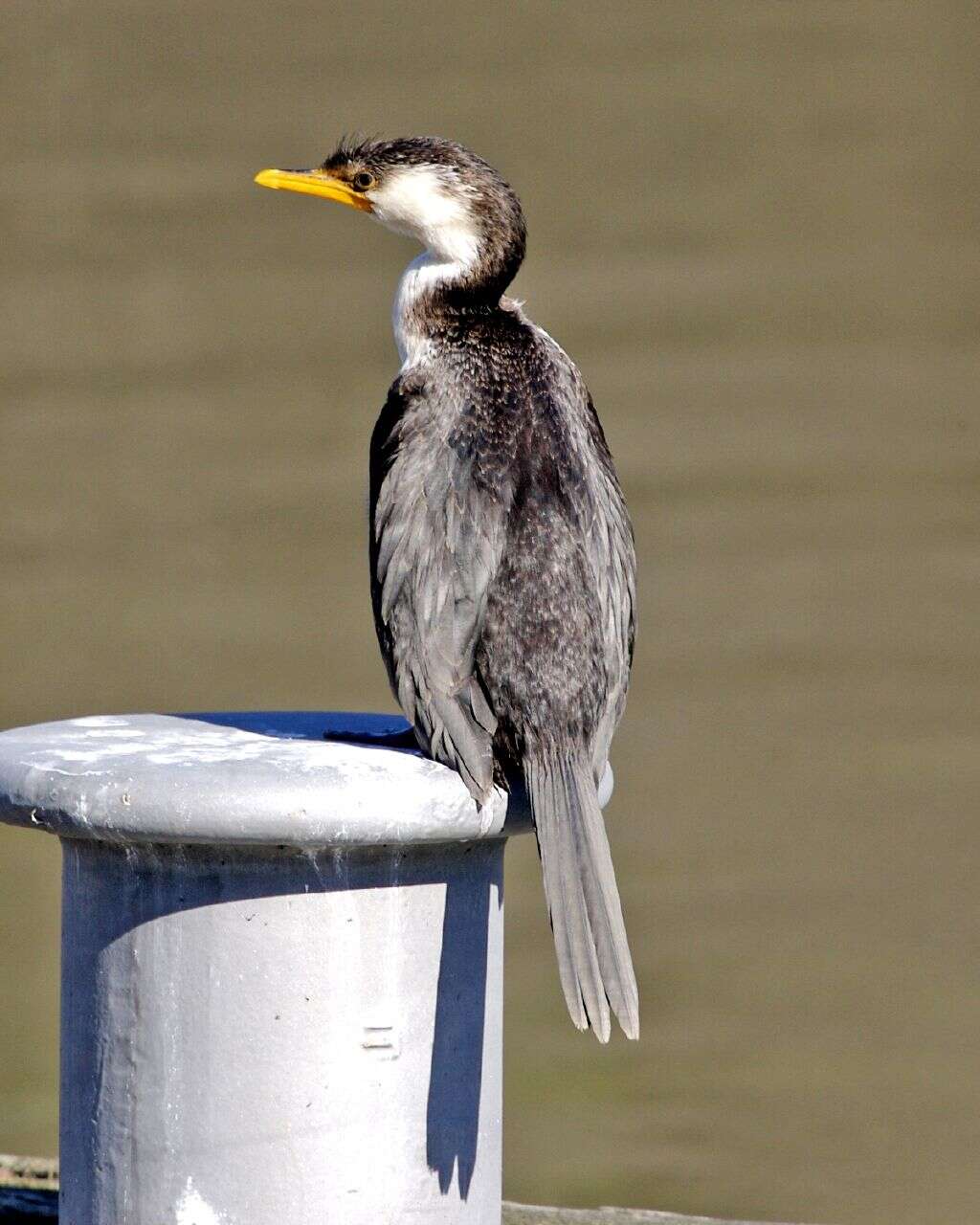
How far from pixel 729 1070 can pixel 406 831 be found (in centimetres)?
231

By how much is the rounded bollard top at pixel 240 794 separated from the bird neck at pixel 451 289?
694 mm

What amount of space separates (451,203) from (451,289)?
0.42ft

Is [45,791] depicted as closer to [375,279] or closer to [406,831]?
[406,831]

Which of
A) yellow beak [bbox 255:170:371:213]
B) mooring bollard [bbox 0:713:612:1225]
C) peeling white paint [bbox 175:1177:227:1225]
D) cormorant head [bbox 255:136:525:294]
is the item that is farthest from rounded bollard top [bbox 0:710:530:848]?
yellow beak [bbox 255:170:371:213]

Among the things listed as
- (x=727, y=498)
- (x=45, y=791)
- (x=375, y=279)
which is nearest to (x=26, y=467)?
(x=375, y=279)

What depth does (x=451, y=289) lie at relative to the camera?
3117 millimetres

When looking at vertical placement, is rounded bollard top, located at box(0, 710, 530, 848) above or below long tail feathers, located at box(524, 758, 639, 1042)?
above

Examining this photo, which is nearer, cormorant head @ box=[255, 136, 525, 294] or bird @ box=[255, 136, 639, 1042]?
bird @ box=[255, 136, 639, 1042]

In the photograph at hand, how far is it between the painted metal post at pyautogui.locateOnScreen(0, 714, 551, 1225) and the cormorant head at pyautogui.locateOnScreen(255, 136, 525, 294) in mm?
858

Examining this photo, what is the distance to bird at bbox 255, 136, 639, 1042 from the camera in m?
2.71

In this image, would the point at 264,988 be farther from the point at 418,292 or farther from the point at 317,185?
the point at 317,185

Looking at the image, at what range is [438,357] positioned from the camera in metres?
3.09

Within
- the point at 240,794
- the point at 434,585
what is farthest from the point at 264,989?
the point at 434,585

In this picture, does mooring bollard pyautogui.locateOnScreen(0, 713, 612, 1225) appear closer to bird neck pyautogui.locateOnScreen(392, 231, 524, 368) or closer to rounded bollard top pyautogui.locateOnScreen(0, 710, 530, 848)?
rounded bollard top pyautogui.locateOnScreen(0, 710, 530, 848)
